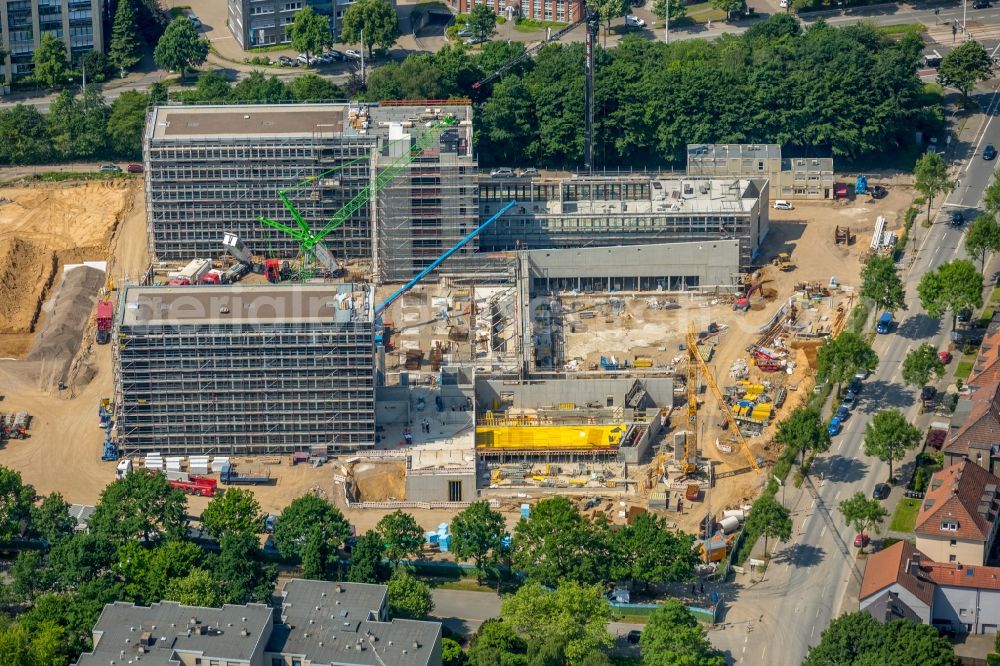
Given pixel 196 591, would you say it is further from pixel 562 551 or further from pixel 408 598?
pixel 562 551

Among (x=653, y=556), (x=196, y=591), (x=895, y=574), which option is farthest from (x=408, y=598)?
(x=895, y=574)

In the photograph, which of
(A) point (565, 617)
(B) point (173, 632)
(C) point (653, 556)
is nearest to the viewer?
(B) point (173, 632)

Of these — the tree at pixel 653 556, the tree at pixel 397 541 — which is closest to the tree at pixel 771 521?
the tree at pixel 653 556

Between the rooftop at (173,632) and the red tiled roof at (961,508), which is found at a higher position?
the red tiled roof at (961,508)

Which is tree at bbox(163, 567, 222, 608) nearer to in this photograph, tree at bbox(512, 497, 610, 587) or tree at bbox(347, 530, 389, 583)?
tree at bbox(347, 530, 389, 583)

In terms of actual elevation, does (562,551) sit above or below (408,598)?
above

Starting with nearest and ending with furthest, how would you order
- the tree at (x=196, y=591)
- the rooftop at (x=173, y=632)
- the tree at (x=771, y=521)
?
the rooftop at (x=173, y=632)
the tree at (x=196, y=591)
the tree at (x=771, y=521)

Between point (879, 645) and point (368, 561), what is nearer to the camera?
point (879, 645)

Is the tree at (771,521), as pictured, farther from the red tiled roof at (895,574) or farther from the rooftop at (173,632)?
the rooftop at (173,632)
